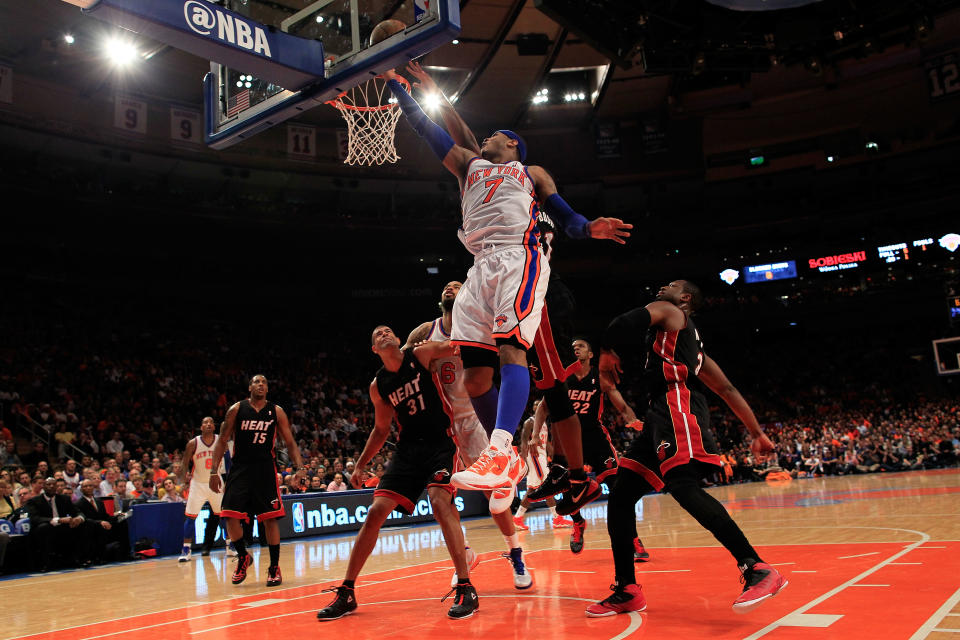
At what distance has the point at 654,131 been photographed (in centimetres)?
3234

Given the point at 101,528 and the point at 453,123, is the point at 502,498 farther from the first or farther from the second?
the point at 101,528

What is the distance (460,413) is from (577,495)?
2.02 metres

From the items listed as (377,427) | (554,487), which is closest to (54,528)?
(377,427)

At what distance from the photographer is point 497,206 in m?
4.44

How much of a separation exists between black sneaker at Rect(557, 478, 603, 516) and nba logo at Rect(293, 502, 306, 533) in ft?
32.8

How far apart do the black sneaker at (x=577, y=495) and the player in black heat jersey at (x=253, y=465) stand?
3.84 meters

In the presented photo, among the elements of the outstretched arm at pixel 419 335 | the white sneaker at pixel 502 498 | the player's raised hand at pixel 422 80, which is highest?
the player's raised hand at pixel 422 80

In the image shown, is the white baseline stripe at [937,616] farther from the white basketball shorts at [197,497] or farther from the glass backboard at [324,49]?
the white basketball shorts at [197,497]

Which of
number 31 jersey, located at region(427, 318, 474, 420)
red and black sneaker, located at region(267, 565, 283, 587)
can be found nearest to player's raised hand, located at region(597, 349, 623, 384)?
number 31 jersey, located at region(427, 318, 474, 420)

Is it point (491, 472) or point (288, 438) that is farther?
point (288, 438)

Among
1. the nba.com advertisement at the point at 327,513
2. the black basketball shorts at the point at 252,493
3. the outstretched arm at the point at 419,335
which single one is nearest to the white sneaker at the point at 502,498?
the outstretched arm at the point at 419,335

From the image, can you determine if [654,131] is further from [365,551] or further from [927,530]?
[365,551]

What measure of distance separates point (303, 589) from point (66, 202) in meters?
20.9

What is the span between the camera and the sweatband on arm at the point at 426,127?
4.54 meters
